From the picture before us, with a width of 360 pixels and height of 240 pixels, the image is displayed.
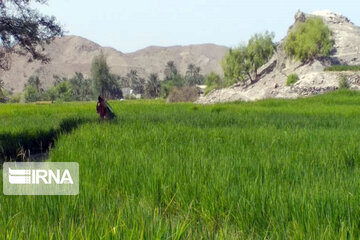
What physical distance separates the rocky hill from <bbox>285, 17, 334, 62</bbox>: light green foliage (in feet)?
4.95

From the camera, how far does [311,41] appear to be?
5203 centimetres

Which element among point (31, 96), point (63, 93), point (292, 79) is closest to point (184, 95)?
point (292, 79)

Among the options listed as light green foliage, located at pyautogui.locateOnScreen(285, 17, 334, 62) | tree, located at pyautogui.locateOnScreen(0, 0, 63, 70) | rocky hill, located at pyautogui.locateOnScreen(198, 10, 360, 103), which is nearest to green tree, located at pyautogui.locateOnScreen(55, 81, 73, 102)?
rocky hill, located at pyautogui.locateOnScreen(198, 10, 360, 103)

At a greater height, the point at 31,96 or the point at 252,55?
the point at 252,55

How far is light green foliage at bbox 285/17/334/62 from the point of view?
52156mm

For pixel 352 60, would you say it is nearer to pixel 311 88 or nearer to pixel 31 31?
pixel 311 88

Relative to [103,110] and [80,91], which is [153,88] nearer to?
[80,91]

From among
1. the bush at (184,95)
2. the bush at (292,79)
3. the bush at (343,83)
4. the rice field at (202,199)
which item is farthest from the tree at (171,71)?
the rice field at (202,199)

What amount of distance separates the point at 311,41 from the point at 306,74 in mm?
8729

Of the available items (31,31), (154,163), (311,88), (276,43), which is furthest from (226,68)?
(154,163)

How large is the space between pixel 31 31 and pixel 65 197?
10325 millimetres

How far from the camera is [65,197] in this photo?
12.2 feet

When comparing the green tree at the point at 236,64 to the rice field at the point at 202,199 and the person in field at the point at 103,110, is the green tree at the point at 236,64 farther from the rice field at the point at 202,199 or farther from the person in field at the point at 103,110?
the rice field at the point at 202,199

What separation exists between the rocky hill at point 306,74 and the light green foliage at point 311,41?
1.51 m
